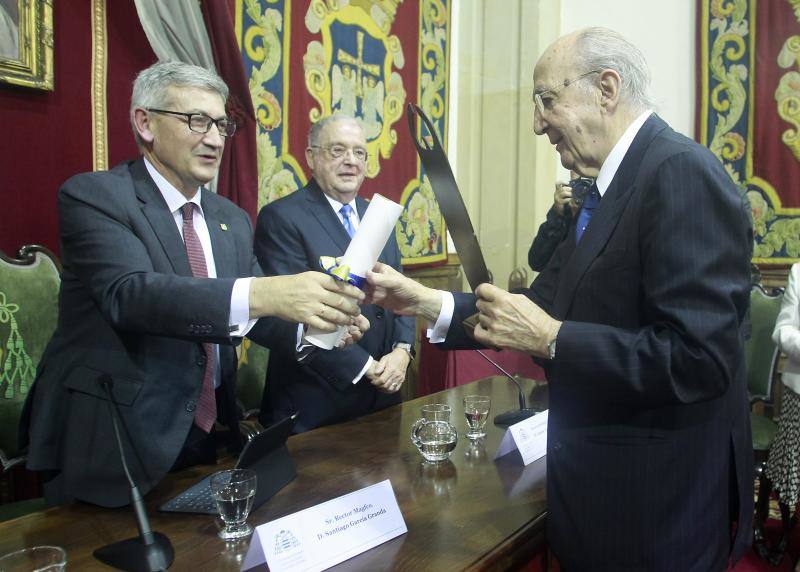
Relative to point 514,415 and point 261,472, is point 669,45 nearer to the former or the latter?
point 514,415

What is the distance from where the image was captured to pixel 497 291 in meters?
1.14

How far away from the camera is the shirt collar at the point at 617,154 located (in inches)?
45.3

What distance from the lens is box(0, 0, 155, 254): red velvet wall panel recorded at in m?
Answer: 2.16

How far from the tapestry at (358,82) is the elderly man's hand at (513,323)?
2.12m

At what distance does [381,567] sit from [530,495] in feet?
1.43

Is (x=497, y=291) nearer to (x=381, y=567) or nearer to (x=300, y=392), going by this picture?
(x=381, y=567)

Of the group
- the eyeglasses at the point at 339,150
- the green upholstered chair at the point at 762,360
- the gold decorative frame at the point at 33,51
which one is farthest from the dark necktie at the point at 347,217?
the green upholstered chair at the point at 762,360

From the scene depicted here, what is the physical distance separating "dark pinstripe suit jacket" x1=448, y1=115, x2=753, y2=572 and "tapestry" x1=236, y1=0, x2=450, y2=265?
2.26 meters

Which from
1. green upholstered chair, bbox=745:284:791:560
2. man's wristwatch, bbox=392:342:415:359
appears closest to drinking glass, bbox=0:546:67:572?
man's wristwatch, bbox=392:342:415:359

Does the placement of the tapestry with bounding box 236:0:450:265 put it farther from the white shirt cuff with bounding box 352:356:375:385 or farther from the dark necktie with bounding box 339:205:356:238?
the white shirt cuff with bounding box 352:356:375:385

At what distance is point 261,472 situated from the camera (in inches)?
49.3

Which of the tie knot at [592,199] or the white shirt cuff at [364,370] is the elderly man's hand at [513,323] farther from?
the white shirt cuff at [364,370]

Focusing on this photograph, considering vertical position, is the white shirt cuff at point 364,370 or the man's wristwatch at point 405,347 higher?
the man's wristwatch at point 405,347

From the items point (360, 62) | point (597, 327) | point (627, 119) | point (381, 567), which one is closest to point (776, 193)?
point (360, 62)
